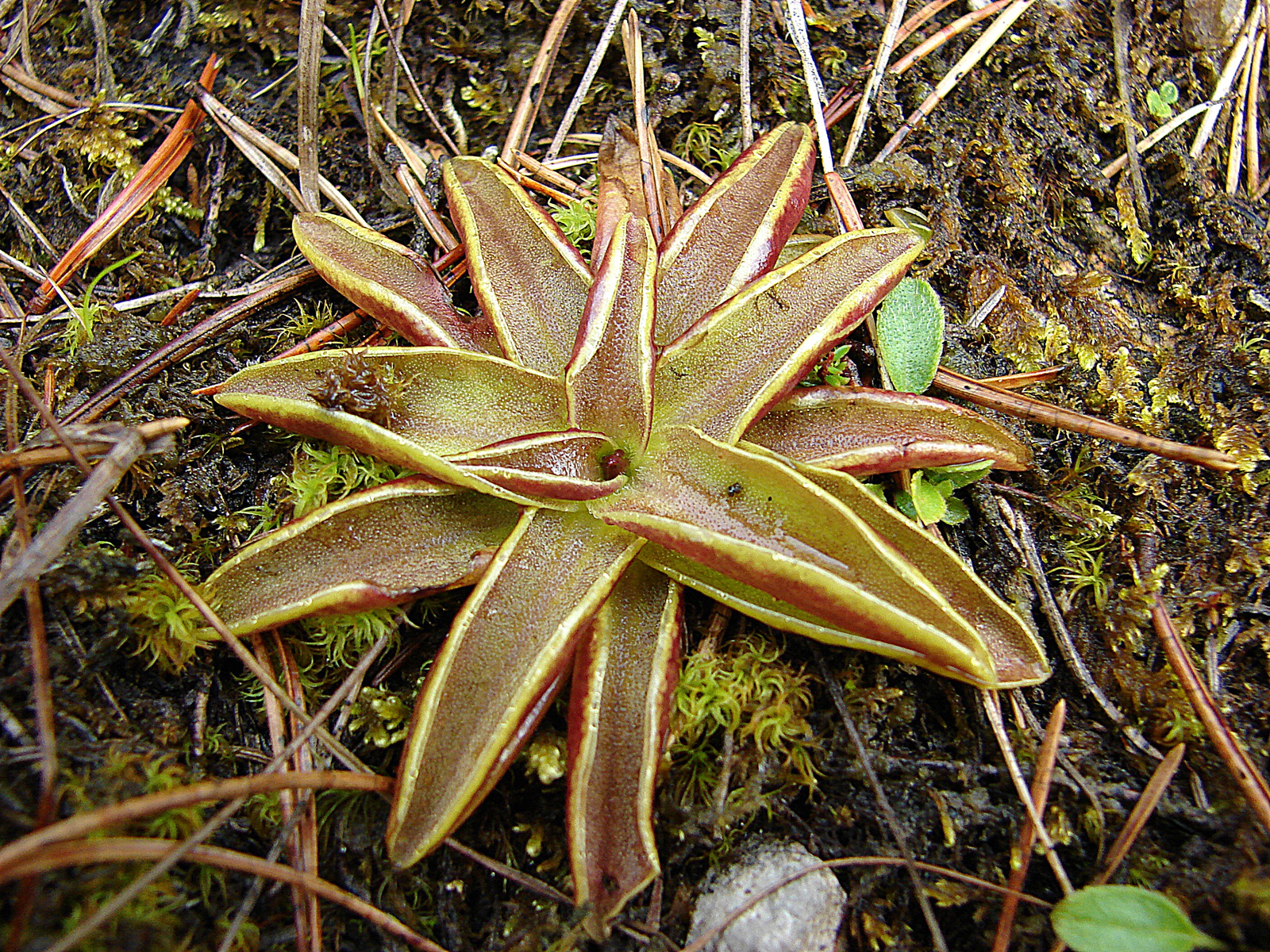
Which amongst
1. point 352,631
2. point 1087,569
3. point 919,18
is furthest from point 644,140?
point 1087,569

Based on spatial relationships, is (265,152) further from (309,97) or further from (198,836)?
(198,836)

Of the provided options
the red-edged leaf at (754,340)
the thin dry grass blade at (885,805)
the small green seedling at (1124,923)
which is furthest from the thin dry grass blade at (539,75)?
the small green seedling at (1124,923)

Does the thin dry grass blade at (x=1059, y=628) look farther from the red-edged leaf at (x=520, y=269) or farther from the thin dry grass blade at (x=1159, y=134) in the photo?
the thin dry grass blade at (x=1159, y=134)

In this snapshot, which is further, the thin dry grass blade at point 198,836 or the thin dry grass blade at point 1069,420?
the thin dry grass blade at point 1069,420

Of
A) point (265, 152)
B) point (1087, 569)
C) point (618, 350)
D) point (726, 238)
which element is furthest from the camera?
point (265, 152)

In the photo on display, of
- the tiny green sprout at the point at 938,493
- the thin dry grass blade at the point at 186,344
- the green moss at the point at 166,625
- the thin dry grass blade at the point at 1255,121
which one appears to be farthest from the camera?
the thin dry grass blade at the point at 1255,121

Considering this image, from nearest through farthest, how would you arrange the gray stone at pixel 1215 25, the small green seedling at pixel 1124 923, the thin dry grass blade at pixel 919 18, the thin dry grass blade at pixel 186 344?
the small green seedling at pixel 1124 923 < the thin dry grass blade at pixel 186 344 < the thin dry grass blade at pixel 919 18 < the gray stone at pixel 1215 25

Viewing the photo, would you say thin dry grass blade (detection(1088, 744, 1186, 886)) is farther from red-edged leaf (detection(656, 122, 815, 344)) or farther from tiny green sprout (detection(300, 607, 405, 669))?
tiny green sprout (detection(300, 607, 405, 669))

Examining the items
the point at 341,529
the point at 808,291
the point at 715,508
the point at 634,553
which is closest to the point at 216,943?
the point at 341,529
